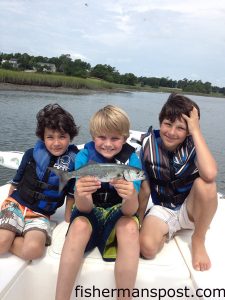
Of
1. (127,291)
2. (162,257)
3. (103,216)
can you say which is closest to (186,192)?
(162,257)

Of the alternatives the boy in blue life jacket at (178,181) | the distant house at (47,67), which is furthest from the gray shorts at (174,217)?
the distant house at (47,67)

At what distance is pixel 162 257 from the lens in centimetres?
264

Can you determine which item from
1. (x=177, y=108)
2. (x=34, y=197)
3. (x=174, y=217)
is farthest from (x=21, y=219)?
(x=177, y=108)

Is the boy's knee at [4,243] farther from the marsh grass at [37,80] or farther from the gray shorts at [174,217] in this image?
the marsh grass at [37,80]

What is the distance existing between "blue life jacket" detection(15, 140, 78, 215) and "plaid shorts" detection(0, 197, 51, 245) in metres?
0.06

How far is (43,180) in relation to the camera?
2.96 m

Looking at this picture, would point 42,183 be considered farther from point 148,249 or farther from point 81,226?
point 148,249

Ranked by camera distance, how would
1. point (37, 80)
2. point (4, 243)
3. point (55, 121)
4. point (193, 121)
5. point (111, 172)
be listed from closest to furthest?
point (111, 172) → point (4, 243) → point (193, 121) → point (55, 121) → point (37, 80)

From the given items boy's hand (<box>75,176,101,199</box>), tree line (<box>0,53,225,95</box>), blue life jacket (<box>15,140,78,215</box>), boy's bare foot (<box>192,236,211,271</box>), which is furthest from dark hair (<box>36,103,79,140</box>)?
tree line (<box>0,53,225,95</box>)

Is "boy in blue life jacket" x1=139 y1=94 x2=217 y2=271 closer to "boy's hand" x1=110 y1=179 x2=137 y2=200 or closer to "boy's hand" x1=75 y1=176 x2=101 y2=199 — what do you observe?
"boy's hand" x1=110 y1=179 x2=137 y2=200

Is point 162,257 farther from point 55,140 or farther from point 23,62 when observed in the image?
point 23,62

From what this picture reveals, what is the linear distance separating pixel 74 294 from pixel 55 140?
1.31m

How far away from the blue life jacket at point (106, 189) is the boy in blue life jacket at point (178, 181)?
0.35m

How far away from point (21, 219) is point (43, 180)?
39 cm
